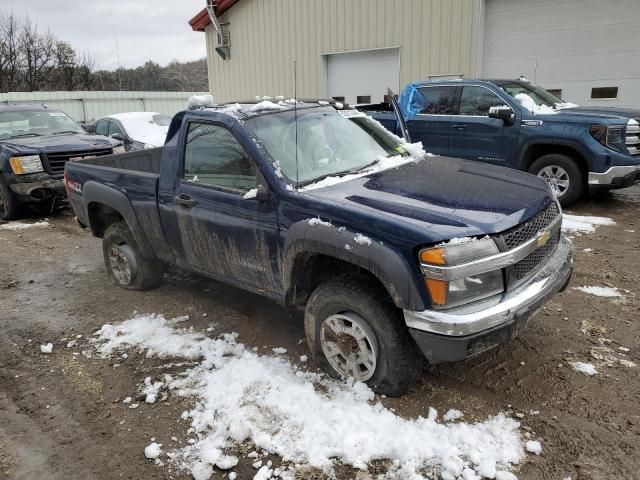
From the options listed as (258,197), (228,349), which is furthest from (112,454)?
(258,197)

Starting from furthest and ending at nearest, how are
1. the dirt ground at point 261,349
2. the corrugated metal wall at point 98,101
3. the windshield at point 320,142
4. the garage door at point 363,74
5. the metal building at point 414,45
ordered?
1. the corrugated metal wall at point 98,101
2. the garage door at point 363,74
3. the metal building at point 414,45
4. the windshield at point 320,142
5. the dirt ground at point 261,349

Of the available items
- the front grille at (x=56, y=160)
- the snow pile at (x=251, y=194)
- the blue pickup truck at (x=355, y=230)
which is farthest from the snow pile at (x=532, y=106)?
the front grille at (x=56, y=160)

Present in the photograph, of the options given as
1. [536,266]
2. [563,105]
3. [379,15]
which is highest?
[379,15]

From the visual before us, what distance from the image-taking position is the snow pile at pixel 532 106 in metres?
7.76

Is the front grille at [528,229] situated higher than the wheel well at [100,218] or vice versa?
the front grille at [528,229]

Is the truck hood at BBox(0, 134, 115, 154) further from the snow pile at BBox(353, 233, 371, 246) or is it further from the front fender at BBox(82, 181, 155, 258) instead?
the snow pile at BBox(353, 233, 371, 246)

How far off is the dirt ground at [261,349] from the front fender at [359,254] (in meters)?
0.80

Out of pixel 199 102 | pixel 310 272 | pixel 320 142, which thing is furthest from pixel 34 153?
pixel 310 272

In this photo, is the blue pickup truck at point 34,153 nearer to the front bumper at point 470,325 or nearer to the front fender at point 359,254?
the front fender at point 359,254

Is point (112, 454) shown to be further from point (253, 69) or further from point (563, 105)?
point (253, 69)

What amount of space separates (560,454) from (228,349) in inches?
93.0

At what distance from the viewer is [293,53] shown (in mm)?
14844

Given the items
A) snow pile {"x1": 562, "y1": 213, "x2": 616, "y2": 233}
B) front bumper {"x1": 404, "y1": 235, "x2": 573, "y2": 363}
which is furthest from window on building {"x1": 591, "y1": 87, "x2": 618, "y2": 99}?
front bumper {"x1": 404, "y1": 235, "x2": 573, "y2": 363}

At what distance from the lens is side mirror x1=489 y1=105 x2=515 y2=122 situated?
779 cm
